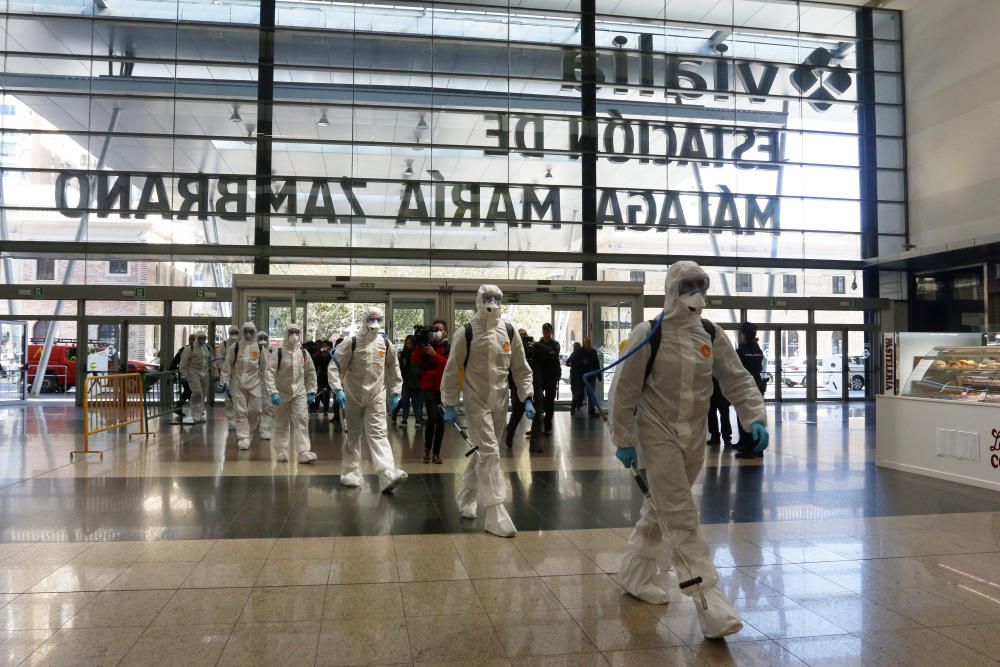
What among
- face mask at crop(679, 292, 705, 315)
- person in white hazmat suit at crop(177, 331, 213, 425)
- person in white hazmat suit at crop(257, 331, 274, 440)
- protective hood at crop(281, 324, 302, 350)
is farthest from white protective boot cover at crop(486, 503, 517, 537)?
person in white hazmat suit at crop(177, 331, 213, 425)

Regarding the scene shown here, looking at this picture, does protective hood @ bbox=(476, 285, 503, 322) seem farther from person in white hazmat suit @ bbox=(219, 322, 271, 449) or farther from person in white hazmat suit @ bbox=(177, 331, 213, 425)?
person in white hazmat suit @ bbox=(177, 331, 213, 425)

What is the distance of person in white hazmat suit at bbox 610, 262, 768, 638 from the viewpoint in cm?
393

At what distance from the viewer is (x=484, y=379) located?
6254 mm

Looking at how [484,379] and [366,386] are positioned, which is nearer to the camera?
[484,379]

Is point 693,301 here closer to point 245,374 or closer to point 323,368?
point 245,374

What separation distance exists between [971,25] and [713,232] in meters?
9.05

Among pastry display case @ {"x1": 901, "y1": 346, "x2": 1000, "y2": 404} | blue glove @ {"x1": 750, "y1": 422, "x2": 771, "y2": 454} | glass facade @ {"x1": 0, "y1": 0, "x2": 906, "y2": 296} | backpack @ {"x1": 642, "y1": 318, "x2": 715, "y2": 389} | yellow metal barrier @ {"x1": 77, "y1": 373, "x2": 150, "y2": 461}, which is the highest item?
glass facade @ {"x1": 0, "y1": 0, "x2": 906, "y2": 296}

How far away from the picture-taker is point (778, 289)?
22094 millimetres

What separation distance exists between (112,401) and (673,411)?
34.8 ft

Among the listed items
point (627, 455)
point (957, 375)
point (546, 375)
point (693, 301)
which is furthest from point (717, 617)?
point (546, 375)

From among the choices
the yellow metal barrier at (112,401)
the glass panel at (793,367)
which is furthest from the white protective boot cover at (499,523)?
the glass panel at (793,367)

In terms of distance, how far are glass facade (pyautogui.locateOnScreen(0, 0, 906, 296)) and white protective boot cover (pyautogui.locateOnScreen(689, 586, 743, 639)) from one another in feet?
56.4

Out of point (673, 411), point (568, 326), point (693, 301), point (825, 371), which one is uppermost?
point (568, 326)

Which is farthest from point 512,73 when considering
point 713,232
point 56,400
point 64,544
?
point 64,544
